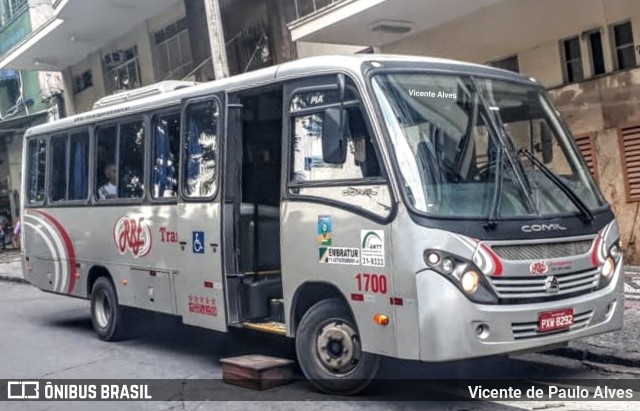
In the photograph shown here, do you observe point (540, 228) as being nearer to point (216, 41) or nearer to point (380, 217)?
point (380, 217)

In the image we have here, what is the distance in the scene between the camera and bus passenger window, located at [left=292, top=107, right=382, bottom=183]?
608 cm

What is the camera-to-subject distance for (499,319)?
5.58 metres

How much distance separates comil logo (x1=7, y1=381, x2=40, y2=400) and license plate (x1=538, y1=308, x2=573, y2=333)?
4.53m

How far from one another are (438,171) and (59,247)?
6.70m

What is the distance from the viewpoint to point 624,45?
11.7 metres

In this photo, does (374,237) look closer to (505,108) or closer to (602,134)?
(505,108)

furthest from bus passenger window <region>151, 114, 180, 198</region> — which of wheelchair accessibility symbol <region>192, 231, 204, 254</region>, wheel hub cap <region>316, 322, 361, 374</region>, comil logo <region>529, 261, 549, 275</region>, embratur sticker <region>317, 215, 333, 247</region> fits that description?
comil logo <region>529, 261, 549, 275</region>

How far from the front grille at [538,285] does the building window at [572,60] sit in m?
6.87

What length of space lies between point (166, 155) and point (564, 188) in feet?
14.2

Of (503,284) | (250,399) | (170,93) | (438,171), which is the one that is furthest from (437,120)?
(170,93)

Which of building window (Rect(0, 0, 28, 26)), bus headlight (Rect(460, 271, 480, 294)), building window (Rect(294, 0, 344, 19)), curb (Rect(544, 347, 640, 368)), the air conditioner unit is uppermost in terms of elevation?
building window (Rect(0, 0, 28, 26))

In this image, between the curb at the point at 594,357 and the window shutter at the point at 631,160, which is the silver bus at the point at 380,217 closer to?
the curb at the point at 594,357

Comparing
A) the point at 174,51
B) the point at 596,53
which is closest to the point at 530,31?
the point at 596,53

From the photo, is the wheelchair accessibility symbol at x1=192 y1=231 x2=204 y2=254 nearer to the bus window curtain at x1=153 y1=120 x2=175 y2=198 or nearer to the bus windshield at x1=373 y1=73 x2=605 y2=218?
the bus window curtain at x1=153 y1=120 x2=175 y2=198
